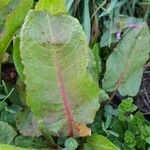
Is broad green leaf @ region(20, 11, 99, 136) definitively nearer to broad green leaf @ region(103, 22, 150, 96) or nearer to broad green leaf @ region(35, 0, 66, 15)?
broad green leaf @ region(35, 0, 66, 15)

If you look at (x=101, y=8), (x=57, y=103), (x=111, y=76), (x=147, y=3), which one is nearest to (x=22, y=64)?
(x=57, y=103)

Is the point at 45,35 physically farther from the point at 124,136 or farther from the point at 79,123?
the point at 124,136

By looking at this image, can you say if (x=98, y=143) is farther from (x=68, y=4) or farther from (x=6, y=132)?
(x=68, y=4)

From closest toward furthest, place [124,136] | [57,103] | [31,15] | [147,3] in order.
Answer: [31,15] < [57,103] < [124,136] < [147,3]

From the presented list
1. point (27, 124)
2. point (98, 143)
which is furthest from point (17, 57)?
point (98, 143)

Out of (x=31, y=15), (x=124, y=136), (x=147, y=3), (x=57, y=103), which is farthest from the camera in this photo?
(x=147, y=3)

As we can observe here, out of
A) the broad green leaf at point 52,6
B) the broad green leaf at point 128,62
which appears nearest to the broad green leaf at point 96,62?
the broad green leaf at point 128,62

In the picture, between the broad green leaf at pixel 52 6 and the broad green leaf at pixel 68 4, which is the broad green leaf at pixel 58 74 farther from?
the broad green leaf at pixel 68 4
